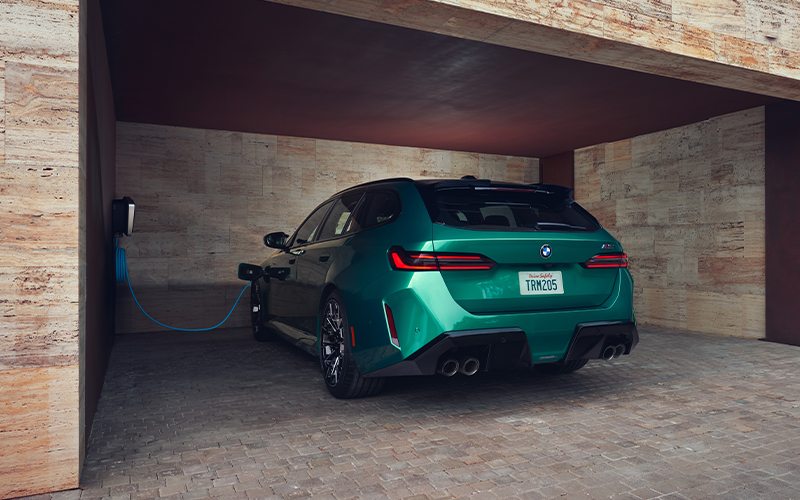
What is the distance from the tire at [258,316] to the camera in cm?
707

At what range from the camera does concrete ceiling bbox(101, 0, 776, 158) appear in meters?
4.99

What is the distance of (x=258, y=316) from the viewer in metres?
7.30

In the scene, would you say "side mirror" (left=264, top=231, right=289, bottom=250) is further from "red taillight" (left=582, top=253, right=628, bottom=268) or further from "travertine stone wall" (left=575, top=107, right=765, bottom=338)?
"travertine stone wall" (left=575, top=107, right=765, bottom=338)

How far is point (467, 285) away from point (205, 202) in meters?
6.64

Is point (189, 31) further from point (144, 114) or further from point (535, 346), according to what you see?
point (535, 346)

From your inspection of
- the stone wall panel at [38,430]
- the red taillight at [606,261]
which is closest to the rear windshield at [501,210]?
the red taillight at [606,261]

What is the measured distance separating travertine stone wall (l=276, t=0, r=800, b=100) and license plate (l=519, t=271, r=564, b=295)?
1737 millimetres

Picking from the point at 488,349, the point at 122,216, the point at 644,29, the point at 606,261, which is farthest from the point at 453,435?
the point at 122,216

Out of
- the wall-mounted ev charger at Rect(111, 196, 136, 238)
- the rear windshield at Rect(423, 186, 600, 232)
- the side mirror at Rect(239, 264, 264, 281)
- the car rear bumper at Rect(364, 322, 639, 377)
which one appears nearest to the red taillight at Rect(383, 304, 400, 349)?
the car rear bumper at Rect(364, 322, 639, 377)

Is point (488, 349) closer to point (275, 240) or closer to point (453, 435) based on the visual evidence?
point (453, 435)

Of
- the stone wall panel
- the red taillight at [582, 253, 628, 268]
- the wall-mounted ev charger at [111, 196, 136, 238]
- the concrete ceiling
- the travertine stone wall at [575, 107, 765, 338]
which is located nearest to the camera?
the stone wall panel

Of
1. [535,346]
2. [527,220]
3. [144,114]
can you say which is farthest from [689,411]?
[144,114]

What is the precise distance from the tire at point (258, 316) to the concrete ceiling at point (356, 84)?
249 cm

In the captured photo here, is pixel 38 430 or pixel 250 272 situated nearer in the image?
pixel 38 430
